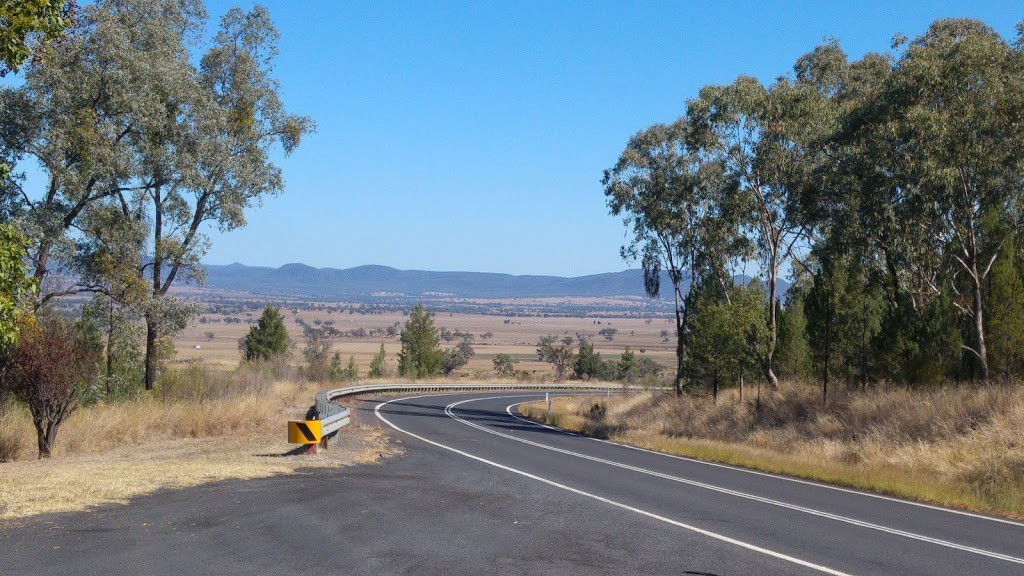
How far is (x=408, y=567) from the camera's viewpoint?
8422 mm

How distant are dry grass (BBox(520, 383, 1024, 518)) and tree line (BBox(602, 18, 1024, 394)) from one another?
6.11 ft

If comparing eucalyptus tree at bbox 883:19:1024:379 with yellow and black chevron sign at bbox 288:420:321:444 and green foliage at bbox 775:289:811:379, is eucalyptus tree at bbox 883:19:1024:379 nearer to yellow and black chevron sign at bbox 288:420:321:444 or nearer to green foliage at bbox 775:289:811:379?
green foliage at bbox 775:289:811:379

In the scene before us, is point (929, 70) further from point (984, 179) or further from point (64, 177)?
point (64, 177)

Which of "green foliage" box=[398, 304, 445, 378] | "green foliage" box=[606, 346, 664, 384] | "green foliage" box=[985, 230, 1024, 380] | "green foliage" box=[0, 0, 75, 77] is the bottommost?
"green foliage" box=[606, 346, 664, 384]

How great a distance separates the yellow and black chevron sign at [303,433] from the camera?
17156 mm

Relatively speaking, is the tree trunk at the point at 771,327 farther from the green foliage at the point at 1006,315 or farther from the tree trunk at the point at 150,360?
the tree trunk at the point at 150,360

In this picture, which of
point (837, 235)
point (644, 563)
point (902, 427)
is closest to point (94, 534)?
point (644, 563)

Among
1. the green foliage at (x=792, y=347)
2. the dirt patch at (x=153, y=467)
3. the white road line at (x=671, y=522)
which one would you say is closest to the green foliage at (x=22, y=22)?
the dirt patch at (x=153, y=467)

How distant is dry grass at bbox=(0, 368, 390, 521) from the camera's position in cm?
1221

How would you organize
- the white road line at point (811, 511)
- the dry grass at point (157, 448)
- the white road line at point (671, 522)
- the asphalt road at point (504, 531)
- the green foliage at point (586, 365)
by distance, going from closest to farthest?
the asphalt road at point (504, 531)
the white road line at point (671, 522)
the white road line at point (811, 511)
the dry grass at point (157, 448)
the green foliage at point (586, 365)

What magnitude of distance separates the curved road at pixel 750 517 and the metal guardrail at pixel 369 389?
2.55 meters

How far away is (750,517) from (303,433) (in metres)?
8.85

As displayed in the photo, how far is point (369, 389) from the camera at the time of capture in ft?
166

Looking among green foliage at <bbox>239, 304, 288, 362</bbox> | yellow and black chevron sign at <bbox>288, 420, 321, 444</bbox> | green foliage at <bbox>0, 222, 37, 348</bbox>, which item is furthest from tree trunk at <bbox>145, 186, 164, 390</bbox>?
green foliage at <bbox>239, 304, 288, 362</bbox>
